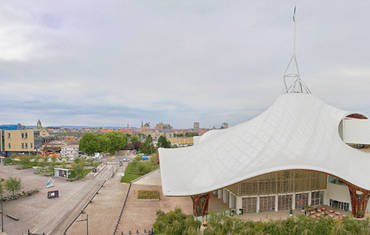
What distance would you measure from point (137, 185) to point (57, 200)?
10511 mm

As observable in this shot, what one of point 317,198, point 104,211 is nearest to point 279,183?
point 317,198

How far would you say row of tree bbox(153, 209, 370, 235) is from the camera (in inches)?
511

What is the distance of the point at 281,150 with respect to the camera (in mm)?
22672

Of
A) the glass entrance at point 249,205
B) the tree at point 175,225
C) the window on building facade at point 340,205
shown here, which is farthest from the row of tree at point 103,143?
the window on building facade at point 340,205

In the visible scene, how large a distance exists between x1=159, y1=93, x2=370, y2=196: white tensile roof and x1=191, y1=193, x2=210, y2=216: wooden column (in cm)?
91

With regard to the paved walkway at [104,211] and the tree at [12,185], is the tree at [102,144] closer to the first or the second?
the paved walkway at [104,211]

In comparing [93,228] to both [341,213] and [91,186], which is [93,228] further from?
[341,213]

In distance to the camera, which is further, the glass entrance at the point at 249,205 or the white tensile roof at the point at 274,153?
the glass entrance at the point at 249,205

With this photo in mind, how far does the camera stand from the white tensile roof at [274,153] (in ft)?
68.2

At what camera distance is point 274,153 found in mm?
22375

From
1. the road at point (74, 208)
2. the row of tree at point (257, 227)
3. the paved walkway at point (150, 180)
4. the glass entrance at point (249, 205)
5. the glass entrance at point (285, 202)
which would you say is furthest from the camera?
the paved walkway at point (150, 180)

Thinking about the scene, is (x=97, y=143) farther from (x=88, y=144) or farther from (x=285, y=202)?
(x=285, y=202)

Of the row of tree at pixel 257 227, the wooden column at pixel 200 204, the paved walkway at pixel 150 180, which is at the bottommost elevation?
the paved walkway at pixel 150 180

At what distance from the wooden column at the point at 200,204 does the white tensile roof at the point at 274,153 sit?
0.91 metres
